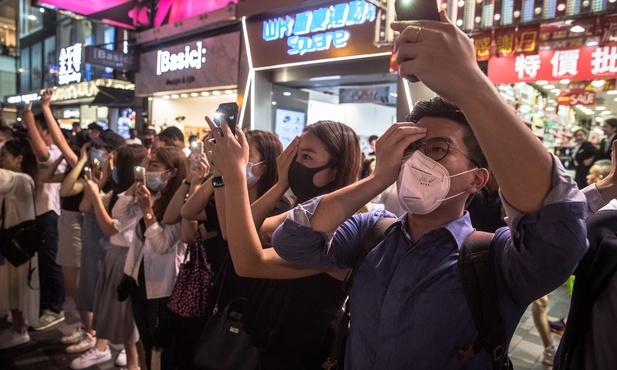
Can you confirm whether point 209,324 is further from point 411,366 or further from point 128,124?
point 128,124

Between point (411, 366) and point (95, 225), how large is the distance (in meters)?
3.43

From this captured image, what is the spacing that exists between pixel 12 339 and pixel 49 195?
1.41 metres

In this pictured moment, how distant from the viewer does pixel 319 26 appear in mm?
7523

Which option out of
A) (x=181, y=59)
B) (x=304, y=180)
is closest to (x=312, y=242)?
(x=304, y=180)

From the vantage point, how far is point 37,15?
22.9 meters

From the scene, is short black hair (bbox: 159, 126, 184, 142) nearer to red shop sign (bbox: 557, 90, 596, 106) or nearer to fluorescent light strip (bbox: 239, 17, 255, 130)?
fluorescent light strip (bbox: 239, 17, 255, 130)

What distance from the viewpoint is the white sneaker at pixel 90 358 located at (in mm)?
3547

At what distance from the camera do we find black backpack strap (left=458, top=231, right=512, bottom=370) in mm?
1119

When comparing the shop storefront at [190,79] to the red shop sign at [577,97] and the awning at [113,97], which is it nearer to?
the awning at [113,97]

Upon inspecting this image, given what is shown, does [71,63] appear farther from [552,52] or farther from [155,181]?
[552,52]

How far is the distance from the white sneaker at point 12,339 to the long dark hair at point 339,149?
3.64m

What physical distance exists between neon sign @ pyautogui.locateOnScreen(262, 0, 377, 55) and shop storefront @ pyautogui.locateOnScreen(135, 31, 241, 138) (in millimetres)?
1281

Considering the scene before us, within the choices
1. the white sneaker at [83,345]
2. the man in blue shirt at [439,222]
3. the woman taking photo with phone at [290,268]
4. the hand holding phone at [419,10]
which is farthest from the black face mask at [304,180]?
the white sneaker at [83,345]

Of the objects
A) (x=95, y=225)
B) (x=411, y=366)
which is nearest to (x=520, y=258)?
(x=411, y=366)
